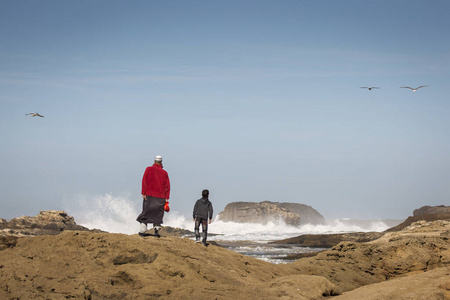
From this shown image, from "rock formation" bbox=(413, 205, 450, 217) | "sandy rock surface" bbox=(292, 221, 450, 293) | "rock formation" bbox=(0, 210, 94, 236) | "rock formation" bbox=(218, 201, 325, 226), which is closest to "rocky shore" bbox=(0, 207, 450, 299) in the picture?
"sandy rock surface" bbox=(292, 221, 450, 293)

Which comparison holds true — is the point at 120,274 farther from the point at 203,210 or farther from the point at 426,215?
the point at 426,215

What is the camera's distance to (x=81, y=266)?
7.73 m

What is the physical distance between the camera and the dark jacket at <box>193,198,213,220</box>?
1131 centimetres

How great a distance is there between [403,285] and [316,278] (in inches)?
64.0

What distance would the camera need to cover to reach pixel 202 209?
37.1ft

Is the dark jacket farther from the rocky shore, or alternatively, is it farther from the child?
the rocky shore

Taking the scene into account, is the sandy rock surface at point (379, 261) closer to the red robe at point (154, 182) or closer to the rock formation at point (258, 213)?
the red robe at point (154, 182)

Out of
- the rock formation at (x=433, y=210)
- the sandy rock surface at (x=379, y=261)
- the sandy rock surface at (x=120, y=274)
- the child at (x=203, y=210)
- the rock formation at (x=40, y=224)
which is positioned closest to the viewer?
the sandy rock surface at (x=120, y=274)

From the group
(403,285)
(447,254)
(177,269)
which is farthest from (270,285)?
(447,254)

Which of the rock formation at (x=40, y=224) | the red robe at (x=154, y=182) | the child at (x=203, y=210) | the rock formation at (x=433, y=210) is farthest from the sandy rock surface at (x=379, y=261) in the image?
the rock formation at (x=433, y=210)

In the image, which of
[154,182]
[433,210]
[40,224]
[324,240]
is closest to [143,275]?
[154,182]

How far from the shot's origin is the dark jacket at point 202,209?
11.3 m

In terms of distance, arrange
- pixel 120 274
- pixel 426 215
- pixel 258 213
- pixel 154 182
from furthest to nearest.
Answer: pixel 258 213
pixel 426 215
pixel 154 182
pixel 120 274

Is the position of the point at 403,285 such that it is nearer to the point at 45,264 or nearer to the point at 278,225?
the point at 45,264
